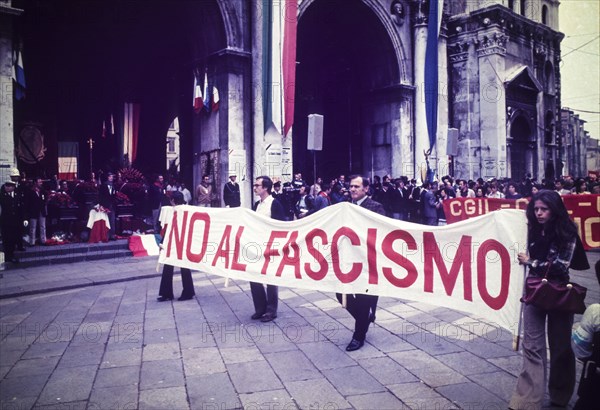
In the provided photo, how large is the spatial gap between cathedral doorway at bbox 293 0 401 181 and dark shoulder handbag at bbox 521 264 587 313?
15.8m

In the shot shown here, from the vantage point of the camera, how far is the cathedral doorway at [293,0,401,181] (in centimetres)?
2052

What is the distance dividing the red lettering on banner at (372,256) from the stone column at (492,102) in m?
21.5

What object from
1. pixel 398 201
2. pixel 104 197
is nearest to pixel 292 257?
pixel 104 197

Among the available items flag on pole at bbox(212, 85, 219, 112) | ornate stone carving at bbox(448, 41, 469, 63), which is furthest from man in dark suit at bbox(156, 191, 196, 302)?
ornate stone carving at bbox(448, 41, 469, 63)

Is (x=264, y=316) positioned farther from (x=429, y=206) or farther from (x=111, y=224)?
(x=429, y=206)

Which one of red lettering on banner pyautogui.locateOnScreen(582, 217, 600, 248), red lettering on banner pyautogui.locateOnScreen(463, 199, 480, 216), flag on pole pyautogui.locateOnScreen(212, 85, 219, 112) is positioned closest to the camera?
red lettering on banner pyautogui.locateOnScreen(582, 217, 600, 248)

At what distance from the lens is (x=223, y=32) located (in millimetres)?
15406

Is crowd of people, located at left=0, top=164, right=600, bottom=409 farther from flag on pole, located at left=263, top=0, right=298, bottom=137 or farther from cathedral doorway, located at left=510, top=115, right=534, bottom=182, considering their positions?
cathedral doorway, located at left=510, top=115, right=534, bottom=182

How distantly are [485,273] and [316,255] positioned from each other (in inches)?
77.2

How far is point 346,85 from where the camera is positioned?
79.6ft

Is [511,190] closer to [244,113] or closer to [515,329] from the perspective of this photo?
[244,113]

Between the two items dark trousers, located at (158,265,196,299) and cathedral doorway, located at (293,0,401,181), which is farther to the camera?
cathedral doorway, located at (293,0,401,181)

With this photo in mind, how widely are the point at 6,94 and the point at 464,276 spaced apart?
428 inches

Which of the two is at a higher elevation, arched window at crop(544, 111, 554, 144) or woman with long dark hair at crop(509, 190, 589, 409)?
arched window at crop(544, 111, 554, 144)
